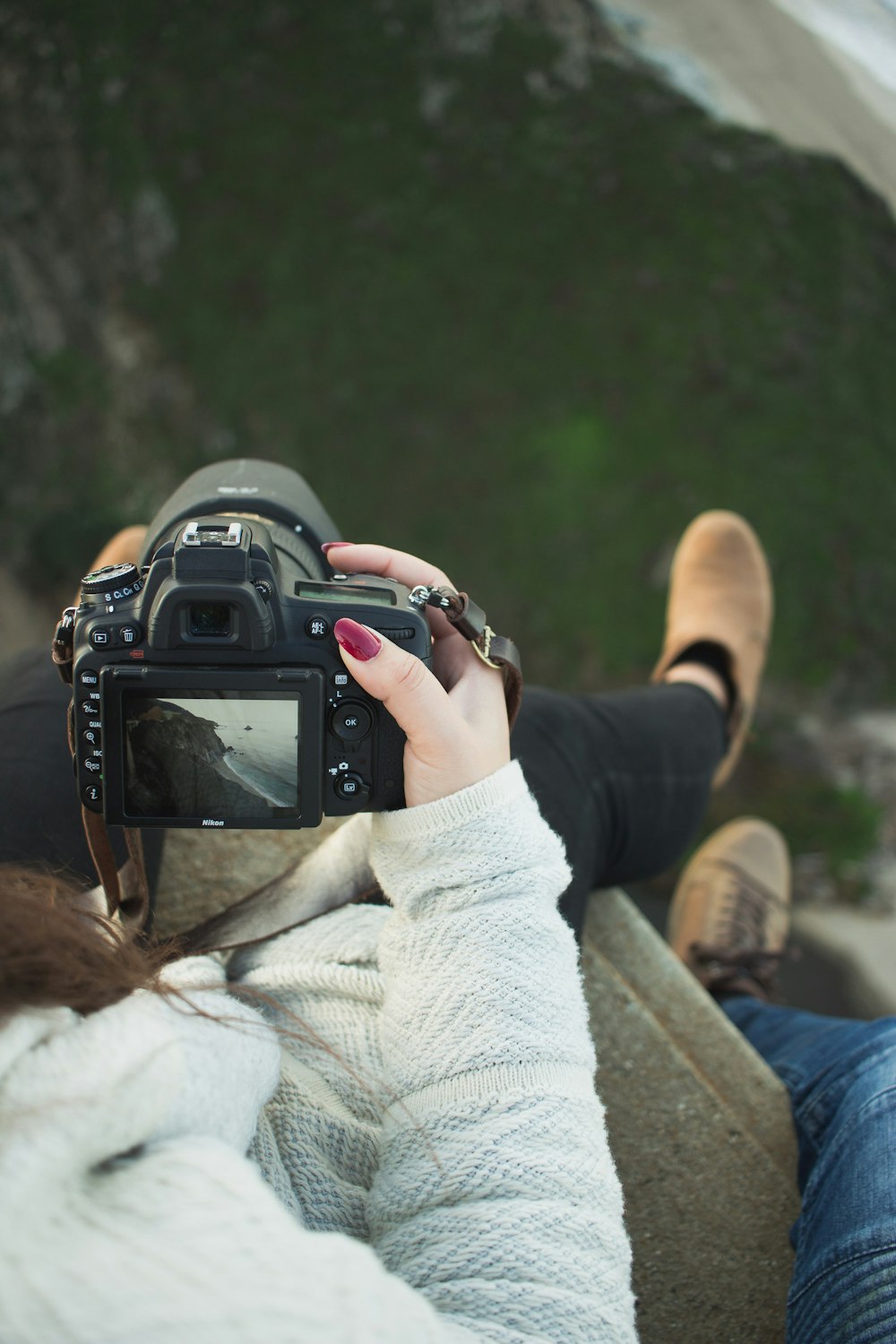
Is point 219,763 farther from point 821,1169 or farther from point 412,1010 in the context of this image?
point 821,1169

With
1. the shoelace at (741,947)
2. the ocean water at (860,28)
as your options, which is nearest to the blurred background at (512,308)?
the ocean water at (860,28)

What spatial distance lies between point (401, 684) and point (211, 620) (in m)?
0.13

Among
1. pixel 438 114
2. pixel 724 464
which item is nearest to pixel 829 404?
pixel 724 464

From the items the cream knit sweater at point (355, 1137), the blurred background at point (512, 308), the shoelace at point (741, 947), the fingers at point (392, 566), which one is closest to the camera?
the cream knit sweater at point (355, 1137)

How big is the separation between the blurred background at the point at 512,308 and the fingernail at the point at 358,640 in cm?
101

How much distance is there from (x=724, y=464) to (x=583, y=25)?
2.66ft

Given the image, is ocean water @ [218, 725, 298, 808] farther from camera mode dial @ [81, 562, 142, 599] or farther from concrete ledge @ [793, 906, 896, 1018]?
concrete ledge @ [793, 906, 896, 1018]

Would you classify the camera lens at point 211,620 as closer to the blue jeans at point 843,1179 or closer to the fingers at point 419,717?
the fingers at point 419,717

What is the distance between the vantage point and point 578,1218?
505 millimetres

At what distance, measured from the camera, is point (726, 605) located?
1.35 meters

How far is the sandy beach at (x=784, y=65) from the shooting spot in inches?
66.4

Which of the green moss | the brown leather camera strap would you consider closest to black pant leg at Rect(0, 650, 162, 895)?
the brown leather camera strap

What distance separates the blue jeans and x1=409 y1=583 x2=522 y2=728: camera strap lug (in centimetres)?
40

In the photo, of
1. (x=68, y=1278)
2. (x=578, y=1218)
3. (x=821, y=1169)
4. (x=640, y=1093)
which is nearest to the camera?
(x=68, y=1278)
